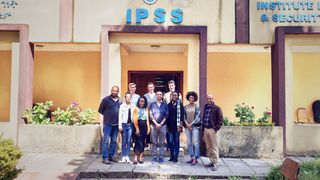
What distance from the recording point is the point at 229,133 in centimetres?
826

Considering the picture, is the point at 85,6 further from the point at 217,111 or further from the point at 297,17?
the point at 297,17

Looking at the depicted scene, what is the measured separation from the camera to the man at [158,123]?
288 inches

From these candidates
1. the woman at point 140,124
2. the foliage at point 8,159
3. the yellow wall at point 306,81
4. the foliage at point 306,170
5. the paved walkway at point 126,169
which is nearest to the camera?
the foliage at point 8,159

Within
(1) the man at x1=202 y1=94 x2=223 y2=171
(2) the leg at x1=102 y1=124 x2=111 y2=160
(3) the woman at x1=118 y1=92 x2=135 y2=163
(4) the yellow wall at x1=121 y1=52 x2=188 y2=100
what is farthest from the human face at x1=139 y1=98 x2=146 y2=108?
(4) the yellow wall at x1=121 y1=52 x2=188 y2=100

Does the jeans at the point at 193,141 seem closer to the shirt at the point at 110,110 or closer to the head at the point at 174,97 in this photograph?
the head at the point at 174,97

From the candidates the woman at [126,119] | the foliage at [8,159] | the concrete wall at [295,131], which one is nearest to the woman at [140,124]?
the woman at [126,119]

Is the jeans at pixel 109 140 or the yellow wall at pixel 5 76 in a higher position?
the yellow wall at pixel 5 76

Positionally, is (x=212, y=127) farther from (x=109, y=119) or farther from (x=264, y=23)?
(x=264, y=23)

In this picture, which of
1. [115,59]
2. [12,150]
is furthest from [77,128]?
[12,150]

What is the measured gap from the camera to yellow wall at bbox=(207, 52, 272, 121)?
37.9ft

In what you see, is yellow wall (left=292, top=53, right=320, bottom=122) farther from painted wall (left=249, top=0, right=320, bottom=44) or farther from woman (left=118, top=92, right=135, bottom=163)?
woman (left=118, top=92, right=135, bottom=163)

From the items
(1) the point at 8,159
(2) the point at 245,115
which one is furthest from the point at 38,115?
(2) the point at 245,115

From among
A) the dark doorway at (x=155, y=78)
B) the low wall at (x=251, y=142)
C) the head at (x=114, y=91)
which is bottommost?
the low wall at (x=251, y=142)

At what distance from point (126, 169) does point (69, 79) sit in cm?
590
